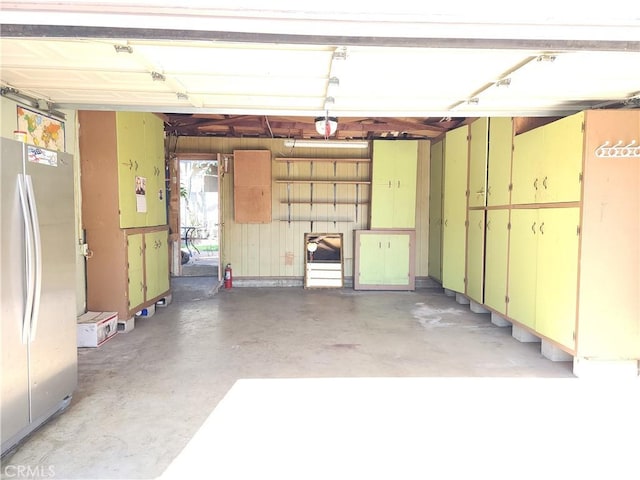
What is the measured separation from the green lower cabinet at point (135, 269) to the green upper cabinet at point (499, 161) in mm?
4104

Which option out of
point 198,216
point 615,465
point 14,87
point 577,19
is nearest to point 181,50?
point 14,87

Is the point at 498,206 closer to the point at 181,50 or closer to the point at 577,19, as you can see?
the point at 577,19

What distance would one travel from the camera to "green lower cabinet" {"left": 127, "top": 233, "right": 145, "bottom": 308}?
13.6 ft

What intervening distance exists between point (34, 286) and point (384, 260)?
5088 mm

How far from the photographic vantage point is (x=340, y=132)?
21.1 feet

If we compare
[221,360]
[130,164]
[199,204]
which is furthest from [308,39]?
[199,204]

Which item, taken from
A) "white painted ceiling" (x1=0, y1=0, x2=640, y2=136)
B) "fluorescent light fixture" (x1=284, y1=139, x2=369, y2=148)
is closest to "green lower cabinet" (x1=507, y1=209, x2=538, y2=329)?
"white painted ceiling" (x1=0, y1=0, x2=640, y2=136)

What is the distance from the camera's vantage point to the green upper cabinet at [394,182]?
247 inches

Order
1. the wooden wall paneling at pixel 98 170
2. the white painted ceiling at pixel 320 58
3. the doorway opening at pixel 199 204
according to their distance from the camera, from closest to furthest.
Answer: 1. the white painted ceiling at pixel 320 58
2. the wooden wall paneling at pixel 98 170
3. the doorway opening at pixel 199 204

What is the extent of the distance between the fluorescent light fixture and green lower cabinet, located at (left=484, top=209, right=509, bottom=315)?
2.95 m

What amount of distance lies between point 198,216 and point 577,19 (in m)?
9.45

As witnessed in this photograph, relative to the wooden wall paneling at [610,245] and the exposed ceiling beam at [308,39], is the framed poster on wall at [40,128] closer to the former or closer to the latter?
the exposed ceiling beam at [308,39]

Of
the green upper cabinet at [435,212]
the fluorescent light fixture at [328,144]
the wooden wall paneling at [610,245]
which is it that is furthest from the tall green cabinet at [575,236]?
the fluorescent light fixture at [328,144]

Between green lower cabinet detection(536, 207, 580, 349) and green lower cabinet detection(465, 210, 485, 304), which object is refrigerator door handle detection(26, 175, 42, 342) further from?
green lower cabinet detection(465, 210, 485, 304)
